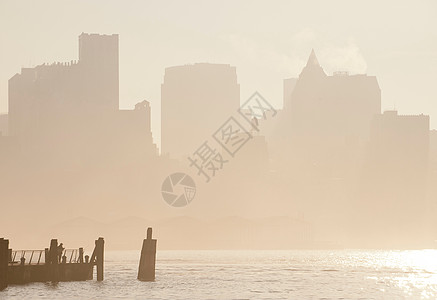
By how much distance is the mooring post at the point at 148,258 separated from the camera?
104m

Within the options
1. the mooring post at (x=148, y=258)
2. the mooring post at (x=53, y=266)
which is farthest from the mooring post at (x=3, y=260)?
the mooring post at (x=148, y=258)

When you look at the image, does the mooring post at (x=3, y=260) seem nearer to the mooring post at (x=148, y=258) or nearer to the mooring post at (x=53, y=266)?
the mooring post at (x=53, y=266)

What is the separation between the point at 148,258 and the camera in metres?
108

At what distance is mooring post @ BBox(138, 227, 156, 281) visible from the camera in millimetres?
104250

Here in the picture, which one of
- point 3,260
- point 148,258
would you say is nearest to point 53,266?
point 148,258

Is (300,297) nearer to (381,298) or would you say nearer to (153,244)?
(381,298)

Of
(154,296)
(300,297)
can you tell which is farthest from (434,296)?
(154,296)

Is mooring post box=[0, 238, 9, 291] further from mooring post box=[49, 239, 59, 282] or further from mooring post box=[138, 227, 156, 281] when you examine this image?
mooring post box=[138, 227, 156, 281]

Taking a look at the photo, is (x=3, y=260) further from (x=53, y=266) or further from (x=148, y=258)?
(x=148, y=258)

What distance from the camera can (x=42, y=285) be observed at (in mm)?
109250

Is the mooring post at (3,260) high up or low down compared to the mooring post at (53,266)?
down

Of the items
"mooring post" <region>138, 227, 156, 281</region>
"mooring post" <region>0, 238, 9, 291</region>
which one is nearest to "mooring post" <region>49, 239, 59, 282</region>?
"mooring post" <region>138, 227, 156, 281</region>

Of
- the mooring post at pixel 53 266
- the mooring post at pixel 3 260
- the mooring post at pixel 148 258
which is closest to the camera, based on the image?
the mooring post at pixel 3 260

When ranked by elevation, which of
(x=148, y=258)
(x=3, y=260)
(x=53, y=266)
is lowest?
(x=3, y=260)
